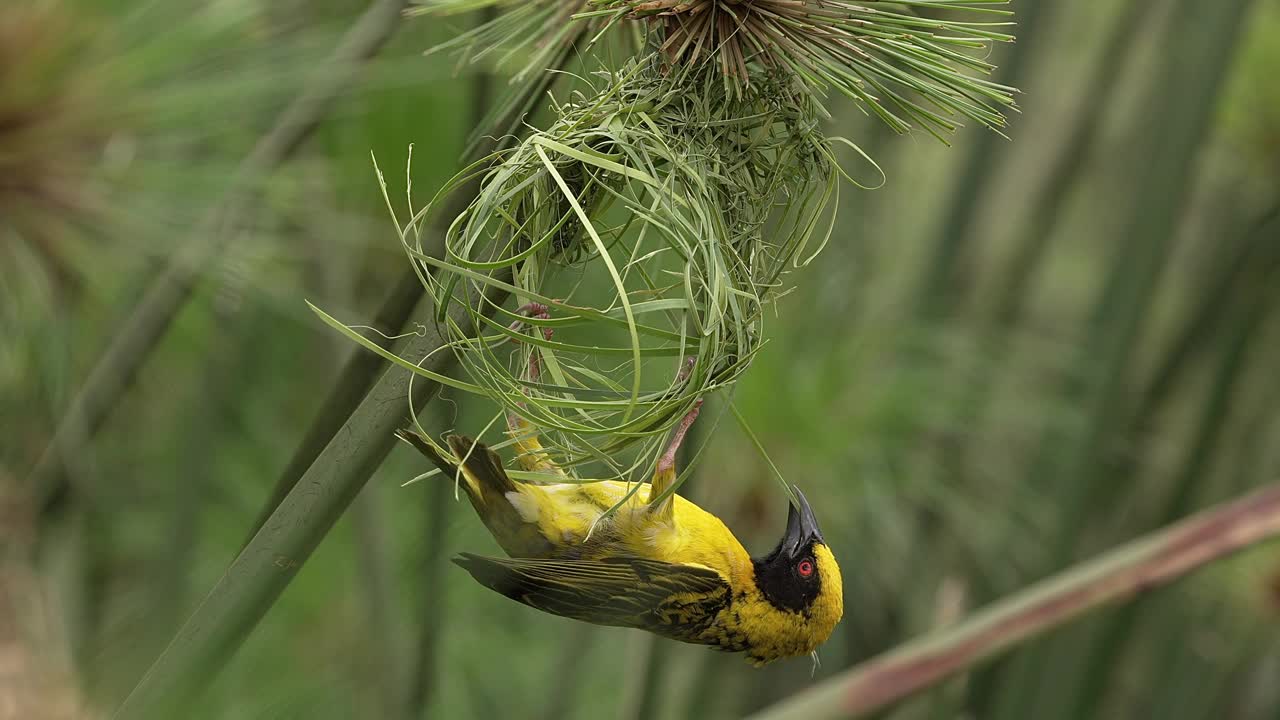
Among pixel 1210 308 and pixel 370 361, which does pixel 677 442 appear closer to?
pixel 370 361

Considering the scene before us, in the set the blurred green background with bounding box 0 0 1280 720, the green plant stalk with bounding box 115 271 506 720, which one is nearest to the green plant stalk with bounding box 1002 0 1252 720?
the blurred green background with bounding box 0 0 1280 720

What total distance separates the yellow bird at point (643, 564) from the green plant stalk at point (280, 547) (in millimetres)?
66

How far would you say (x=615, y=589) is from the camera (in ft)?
2.50

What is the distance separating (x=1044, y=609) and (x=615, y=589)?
297mm

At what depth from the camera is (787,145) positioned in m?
0.71

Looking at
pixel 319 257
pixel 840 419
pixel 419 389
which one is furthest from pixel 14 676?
pixel 840 419

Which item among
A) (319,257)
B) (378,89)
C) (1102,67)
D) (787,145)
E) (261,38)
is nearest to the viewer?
(787,145)

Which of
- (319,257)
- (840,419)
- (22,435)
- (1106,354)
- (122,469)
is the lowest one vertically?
(122,469)

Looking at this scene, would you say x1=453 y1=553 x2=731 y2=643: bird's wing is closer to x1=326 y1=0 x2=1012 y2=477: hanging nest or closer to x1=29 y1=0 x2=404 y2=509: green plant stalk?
x1=326 y1=0 x2=1012 y2=477: hanging nest

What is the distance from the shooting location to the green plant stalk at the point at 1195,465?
5.48 feet

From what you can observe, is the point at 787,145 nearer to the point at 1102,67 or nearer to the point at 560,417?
the point at 560,417

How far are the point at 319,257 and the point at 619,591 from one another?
980 mm

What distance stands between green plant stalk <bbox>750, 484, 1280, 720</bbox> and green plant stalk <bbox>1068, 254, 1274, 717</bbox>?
2.86 ft

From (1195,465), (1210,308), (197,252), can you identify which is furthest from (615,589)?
(1210,308)
